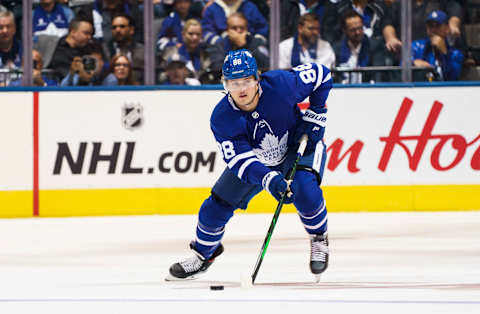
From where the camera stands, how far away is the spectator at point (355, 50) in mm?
10039

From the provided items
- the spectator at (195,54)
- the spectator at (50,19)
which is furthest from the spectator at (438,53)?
the spectator at (50,19)

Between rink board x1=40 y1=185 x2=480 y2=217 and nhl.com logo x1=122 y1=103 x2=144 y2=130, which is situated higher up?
nhl.com logo x1=122 y1=103 x2=144 y2=130

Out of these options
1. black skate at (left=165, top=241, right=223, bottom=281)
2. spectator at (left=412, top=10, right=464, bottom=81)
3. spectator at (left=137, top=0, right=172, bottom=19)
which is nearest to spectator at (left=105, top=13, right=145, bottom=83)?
spectator at (left=137, top=0, right=172, bottom=19)

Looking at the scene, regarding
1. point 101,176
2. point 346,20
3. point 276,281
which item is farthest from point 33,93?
point 276,281

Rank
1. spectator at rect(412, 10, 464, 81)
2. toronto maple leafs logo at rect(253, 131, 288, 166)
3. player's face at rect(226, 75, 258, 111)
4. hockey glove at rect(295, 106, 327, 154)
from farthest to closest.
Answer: spectator at rect(412, 10, 464, 81) → hockey glove at rect(295, 106, 327, 154) → toronto maple leafs logo at rect(253, 131, 288, 166) → player's face at rect(226, 75, 258, 111)

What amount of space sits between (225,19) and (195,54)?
1.42 ft

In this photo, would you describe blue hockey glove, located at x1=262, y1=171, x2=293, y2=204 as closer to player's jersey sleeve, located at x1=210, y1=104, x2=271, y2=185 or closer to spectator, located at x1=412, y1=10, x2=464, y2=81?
player's jersey sleeve, located at x1=210, y1=104, x2=271, y2=185

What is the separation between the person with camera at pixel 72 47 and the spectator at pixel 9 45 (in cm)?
33

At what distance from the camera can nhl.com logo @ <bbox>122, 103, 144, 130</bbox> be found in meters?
9.91

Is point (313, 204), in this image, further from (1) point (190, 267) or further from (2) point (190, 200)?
(2) point (190, 200)

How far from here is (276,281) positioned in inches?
228

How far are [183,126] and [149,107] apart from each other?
0.36 m

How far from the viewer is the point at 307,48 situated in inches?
396

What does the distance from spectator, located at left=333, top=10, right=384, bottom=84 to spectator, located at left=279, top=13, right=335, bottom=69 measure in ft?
0.34
